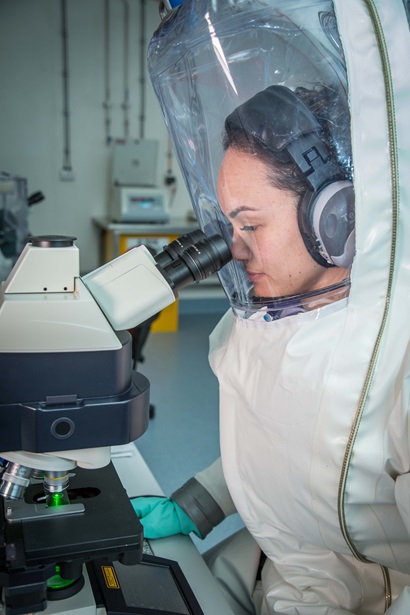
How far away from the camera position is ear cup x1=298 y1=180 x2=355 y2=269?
2.50 ft

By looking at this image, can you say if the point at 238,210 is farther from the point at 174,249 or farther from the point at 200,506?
the point at 200,506

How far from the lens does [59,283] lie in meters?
0.65

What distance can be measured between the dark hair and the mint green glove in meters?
0.57

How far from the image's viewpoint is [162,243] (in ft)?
14.8

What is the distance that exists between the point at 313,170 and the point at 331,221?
0.22 ft

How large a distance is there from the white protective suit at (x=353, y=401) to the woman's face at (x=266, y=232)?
0.17 ft

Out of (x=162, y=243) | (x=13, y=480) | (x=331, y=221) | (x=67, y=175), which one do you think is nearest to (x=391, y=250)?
(x=331, y=221)

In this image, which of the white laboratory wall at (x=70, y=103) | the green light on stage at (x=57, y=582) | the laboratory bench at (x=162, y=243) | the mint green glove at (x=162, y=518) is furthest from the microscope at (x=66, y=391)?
the white laboratory wall at (x=70, y=103)

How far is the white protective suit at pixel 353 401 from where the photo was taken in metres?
0.72

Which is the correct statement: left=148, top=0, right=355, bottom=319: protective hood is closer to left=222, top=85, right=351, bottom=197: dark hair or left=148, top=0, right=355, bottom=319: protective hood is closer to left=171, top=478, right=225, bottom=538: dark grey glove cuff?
left=222, top=85, right=351, bottom=197: dark hair

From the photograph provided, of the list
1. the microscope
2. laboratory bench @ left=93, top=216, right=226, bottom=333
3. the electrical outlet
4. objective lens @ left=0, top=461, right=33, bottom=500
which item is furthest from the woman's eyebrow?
the electrical outlet

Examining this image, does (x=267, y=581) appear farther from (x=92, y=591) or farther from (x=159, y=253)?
(x=159, y=253)

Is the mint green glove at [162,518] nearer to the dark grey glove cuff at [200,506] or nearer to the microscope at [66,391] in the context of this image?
the dark grey glove cuff at [200,506]

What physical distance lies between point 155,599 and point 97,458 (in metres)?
0.24
